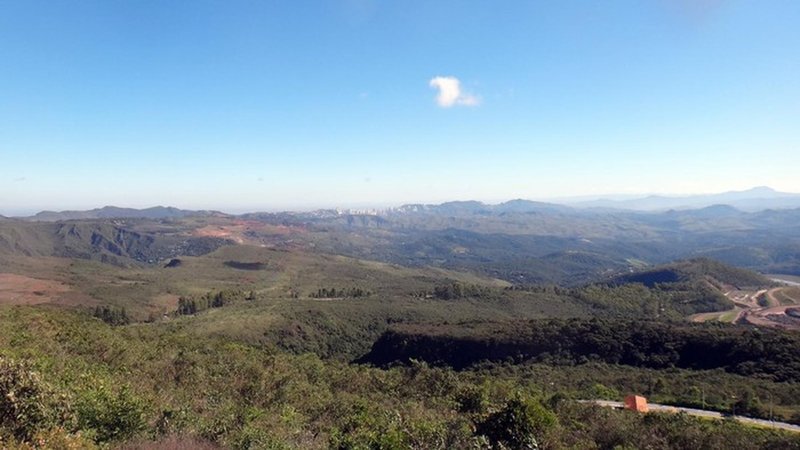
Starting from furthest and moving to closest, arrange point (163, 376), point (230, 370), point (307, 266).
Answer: point (307, 266), point (230, 370), point (163, 376)

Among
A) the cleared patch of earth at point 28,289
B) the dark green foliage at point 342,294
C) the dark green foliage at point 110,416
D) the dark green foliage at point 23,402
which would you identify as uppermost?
the dark green foliage at point 23,402

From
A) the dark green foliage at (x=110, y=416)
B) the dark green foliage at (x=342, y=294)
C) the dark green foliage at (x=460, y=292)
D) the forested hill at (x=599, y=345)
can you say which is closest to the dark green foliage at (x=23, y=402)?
the dark green foliage at (x=110, y=416)

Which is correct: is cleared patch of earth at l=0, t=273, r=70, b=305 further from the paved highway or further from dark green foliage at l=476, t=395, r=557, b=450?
the paved highway

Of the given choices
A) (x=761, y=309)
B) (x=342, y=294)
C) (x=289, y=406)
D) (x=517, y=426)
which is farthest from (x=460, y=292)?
(x=517, y=426)

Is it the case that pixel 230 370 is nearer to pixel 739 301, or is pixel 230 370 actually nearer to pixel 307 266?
pixel 739 301

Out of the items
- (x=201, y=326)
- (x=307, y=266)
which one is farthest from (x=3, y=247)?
(x=201, y=326)

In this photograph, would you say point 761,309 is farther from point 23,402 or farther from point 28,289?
point 28,289

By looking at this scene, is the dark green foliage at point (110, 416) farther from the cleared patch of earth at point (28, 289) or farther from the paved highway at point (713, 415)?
the cleared patch of earth at point (28, 289)

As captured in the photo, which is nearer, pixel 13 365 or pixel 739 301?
pixel 13 365
